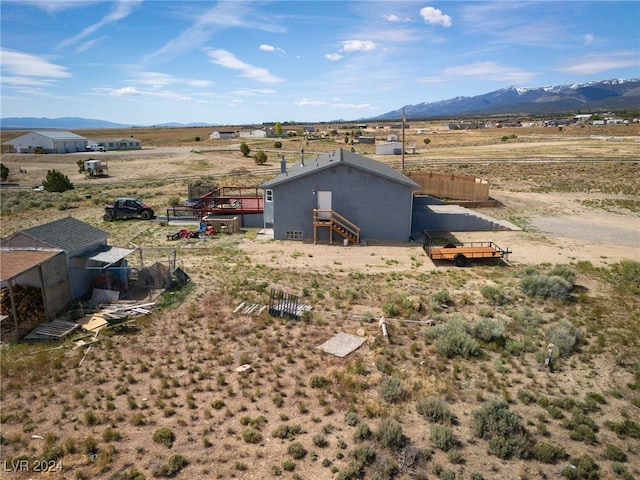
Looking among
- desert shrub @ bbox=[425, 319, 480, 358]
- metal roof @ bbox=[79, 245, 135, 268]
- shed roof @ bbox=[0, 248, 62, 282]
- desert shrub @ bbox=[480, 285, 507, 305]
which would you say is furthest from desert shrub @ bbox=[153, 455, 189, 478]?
desert shrub @ bbox=[480, 285, 507, 305]

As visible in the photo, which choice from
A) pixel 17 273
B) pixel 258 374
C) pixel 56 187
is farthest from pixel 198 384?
pixel 56 187

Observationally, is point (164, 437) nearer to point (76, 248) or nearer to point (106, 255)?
point (76, 248)

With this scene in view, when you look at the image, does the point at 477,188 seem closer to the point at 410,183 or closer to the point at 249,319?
the point at 410,183

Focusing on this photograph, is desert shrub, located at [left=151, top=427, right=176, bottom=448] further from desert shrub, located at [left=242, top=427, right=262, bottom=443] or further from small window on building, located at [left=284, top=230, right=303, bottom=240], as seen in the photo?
small window on building, located at [left=284, top=230, right=303, bottom=240]

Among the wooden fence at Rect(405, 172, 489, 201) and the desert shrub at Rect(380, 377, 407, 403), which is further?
the wooden fence at Rect(405, 172, 489, 201)

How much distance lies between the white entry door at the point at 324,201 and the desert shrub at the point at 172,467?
61.9 feet

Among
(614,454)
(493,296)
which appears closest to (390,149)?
(493,296)

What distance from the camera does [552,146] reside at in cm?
8112

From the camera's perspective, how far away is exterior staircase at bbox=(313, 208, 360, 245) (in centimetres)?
2641

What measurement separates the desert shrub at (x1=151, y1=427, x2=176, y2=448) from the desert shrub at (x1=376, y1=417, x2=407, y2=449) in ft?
15.4

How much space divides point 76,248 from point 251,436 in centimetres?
1169

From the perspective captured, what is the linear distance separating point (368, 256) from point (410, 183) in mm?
5390

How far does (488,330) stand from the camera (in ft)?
48.3

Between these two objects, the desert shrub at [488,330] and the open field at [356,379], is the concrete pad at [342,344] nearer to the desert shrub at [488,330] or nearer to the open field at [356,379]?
the open field at [356,379]
